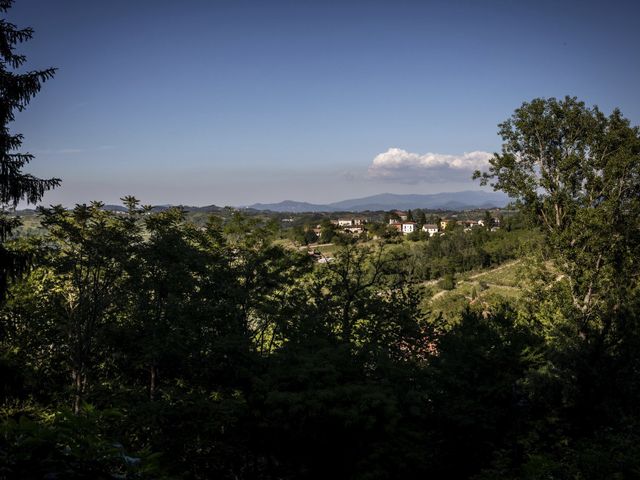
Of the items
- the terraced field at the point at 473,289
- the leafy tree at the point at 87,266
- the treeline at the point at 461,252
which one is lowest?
the terraced field at the point at 473,289

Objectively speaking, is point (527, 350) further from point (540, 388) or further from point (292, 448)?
point (292, 448)

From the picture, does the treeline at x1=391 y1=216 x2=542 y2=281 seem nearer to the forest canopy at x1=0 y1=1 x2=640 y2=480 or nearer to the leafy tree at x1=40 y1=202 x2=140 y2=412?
the forest canopy at x1=0 y1=1 x2=640 y2=480

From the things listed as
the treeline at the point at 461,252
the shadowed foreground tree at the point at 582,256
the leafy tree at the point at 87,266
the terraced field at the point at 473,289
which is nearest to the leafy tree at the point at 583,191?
the shadowed foreground tree at the point at 582,256

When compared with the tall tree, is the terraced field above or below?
below

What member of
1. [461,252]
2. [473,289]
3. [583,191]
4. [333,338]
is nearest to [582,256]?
[583,191]

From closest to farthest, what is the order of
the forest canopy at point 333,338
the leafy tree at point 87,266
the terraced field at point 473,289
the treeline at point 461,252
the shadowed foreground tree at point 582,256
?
the forest canopy at point 333,338, the leafy tree at point 87,266, the shadowed foreground tree at point 582,256, the terraced field at point 473,289, the treeline at point 461,252

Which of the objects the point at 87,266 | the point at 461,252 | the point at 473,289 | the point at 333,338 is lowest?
the point at 473,289

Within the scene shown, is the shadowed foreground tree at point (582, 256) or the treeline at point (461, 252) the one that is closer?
the shadowed foreground tree at point (582, 256)

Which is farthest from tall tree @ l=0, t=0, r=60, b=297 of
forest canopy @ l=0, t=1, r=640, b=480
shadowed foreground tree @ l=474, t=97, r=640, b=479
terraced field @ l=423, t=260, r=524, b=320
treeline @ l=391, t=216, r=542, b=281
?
treeline @ l=391, t=216, r=542, b=281

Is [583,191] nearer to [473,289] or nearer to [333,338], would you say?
[333,338]

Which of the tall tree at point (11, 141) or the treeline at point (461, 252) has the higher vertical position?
the tall tree at point (11, 141)

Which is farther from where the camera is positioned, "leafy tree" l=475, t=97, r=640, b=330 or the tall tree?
"leafy tree" l=475, t=97, r=640, b=330

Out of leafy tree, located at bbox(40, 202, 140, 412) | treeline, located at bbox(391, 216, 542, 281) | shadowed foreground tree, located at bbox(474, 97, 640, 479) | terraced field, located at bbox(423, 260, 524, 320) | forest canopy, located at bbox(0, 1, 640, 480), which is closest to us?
forest canopy, located at bbox(0, 1, 640, 480)

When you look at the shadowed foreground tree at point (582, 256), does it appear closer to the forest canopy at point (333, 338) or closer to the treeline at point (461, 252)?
the forest canopy at point (333, 338)
